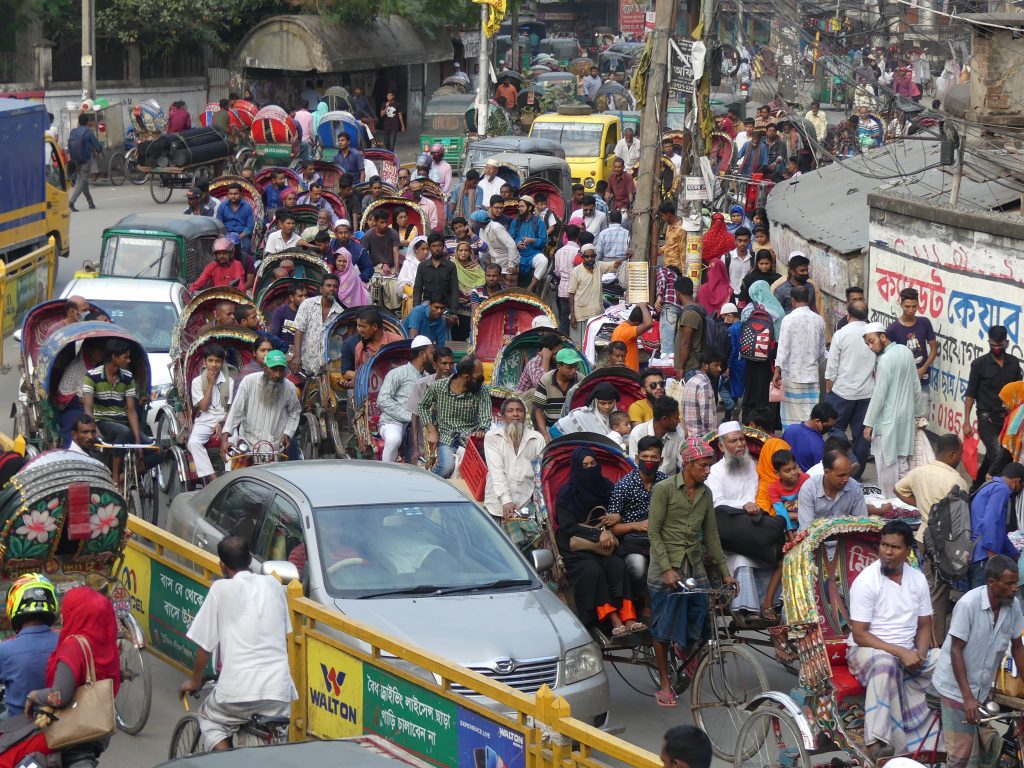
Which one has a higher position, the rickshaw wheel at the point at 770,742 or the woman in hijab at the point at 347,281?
the woman in hijab at the point at 347,281

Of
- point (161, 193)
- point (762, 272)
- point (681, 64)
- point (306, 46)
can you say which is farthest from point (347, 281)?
point (306, 46)

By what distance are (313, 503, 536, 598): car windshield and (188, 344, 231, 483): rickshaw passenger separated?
14.3ft

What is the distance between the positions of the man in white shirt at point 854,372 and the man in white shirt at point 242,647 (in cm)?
764

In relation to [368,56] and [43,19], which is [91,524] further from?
[368,56]

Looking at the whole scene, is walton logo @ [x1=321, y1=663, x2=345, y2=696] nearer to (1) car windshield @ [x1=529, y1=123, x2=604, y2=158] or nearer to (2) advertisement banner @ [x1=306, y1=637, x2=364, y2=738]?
(2) advertisement banner @ [x1=306, y1=637, x2=364, y2=738]

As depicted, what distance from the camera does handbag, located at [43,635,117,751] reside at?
6.58 metres

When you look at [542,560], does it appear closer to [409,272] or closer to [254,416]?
[254,416]

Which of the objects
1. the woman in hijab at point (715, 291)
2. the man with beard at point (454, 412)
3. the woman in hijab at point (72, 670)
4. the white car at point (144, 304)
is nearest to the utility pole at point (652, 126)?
the woman in hijab at point (715, 291)

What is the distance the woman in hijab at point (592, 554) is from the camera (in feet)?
31.5

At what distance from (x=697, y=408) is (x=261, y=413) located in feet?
11.8

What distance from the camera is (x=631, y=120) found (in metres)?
36.3

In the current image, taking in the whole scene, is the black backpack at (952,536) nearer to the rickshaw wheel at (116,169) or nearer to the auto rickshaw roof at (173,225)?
the auto rickshaw roof at (173,225)

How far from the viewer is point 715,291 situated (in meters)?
17.2

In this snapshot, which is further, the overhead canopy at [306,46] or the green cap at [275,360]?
the overhead canopy at [306,46]
